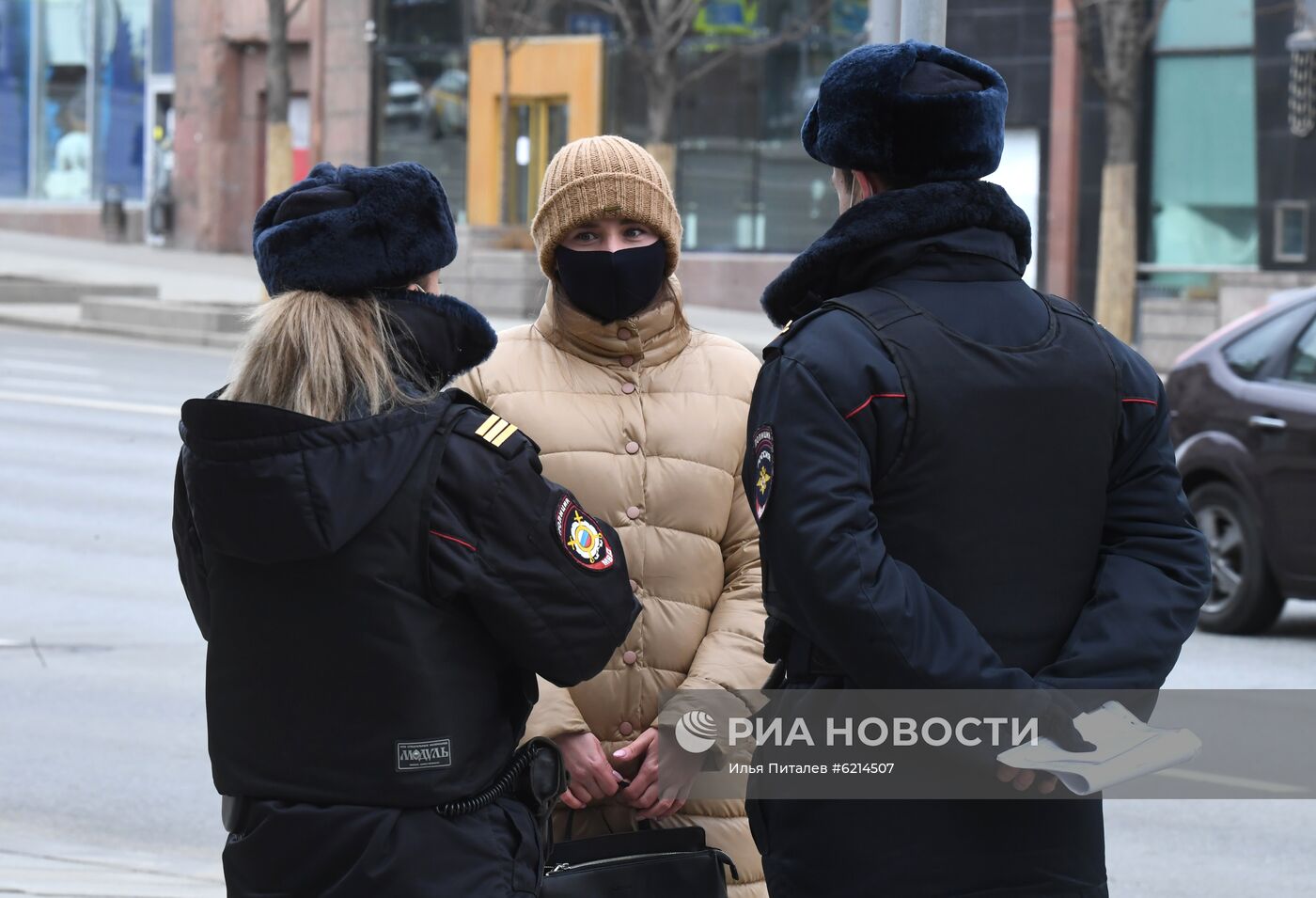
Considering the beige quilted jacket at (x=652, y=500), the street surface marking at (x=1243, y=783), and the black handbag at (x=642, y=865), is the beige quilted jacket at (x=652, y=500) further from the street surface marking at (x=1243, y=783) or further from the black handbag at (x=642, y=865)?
the street surface marking at (x=1243, y=783)

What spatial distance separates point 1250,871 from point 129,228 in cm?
3573

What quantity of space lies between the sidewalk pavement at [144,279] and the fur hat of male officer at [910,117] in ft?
56.9

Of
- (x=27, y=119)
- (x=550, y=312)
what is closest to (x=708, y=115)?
(x=27, y=119)

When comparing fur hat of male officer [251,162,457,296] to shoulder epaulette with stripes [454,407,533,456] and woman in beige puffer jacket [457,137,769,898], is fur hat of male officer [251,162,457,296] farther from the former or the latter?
woman in beige puffer jacket [457,137,769,898]

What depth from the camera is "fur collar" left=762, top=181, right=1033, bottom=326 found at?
2934mm

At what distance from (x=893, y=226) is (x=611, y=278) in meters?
0.86

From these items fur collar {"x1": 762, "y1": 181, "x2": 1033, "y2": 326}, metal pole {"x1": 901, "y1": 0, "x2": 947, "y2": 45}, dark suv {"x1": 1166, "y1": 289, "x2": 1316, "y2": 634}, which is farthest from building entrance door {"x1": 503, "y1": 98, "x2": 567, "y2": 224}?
fur collar {"x1": 762, "y1": 181, "x2": 1033, "y2": 326}

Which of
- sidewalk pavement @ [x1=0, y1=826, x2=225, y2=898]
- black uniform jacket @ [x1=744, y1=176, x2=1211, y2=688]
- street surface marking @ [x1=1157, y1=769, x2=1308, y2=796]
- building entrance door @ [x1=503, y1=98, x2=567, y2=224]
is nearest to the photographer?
black uniform jacket @ [x1=744, y1=176, x2=1211, y2=688]

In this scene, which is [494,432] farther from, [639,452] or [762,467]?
[639,452]

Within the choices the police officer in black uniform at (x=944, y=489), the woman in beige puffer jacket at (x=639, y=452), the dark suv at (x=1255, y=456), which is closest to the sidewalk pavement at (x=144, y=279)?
the dark suv at (x=1255, y=456)

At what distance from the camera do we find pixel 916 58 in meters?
3.00

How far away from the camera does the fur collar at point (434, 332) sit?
9.83 feet

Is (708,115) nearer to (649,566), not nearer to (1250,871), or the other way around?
(1250,871)

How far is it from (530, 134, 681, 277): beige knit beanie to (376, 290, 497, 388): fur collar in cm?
61
